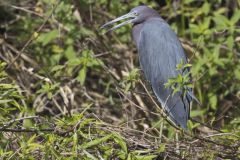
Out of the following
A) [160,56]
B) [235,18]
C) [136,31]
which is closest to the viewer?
[160,56]

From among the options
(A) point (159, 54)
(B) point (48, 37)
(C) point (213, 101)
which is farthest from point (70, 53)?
(C) point (213, 101)

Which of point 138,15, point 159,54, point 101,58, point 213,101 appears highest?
point 138,15

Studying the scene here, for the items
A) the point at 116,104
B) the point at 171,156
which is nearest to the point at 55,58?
the point at 116,104

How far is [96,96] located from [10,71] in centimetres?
60

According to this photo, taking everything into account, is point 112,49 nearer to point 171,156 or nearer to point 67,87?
point 67,87

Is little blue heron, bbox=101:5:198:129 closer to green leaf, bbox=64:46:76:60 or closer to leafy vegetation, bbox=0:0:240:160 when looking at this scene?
leafy vegetation, bbox=0:0:240:160

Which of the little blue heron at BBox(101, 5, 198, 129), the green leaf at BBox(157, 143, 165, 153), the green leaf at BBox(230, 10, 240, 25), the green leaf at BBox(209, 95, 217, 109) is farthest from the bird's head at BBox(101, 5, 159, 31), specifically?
the green leaf at BBox(157, 143, 165, 153)

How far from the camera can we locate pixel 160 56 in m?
3.52

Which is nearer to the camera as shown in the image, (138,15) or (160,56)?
(160,56)

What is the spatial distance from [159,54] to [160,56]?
1 centimetres

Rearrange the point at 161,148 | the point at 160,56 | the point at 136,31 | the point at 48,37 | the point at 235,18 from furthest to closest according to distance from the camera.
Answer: the point at 48,37
the point at 136,31
the point at 235,18
the point at 160,56
the point at 161,148

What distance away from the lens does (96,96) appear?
418cm

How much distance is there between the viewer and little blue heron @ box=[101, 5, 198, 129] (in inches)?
132

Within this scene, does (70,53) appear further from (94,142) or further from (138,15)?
(94,142)
